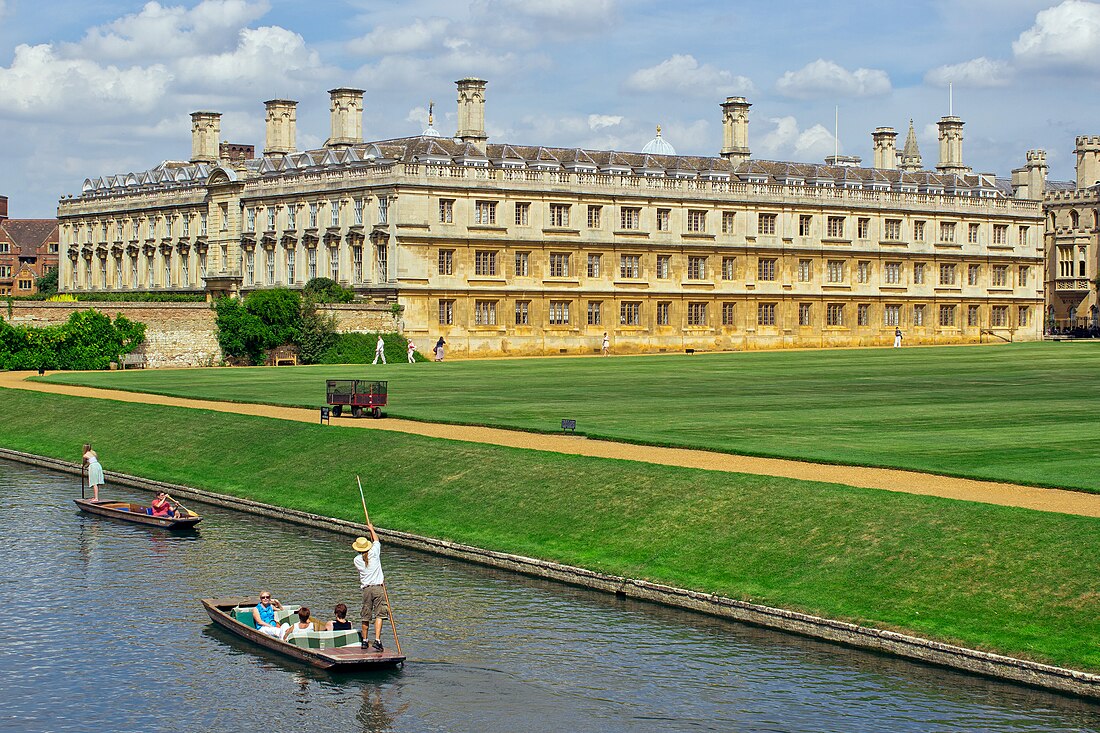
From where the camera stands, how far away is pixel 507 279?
3366 inches

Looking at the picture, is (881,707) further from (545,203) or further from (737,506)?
(545,203)

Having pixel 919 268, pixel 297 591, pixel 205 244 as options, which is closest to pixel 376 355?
pixel 205 244

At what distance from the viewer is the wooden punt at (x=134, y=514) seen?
33.3 metres

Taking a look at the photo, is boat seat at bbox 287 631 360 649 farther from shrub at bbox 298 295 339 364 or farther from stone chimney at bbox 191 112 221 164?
stone chimney at bbox 191 112 221 164

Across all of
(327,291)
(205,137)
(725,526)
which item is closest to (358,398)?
(725,526)

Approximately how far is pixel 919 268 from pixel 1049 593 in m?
82.5

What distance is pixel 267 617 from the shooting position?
2411 cm

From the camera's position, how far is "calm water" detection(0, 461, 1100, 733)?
20.1 meters

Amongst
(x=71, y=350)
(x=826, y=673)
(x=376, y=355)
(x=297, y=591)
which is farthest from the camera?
(x=376, y=355)

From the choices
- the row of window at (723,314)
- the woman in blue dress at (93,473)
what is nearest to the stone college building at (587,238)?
the row of window at (723,314)

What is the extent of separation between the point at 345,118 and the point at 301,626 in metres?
72.3

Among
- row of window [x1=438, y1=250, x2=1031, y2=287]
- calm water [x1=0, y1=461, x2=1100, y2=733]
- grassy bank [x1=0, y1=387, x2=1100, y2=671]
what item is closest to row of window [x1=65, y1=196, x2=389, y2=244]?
row of window [x1=438, y1=250, x2=1031, y2=287]

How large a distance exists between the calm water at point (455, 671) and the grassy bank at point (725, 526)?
126 centimetres

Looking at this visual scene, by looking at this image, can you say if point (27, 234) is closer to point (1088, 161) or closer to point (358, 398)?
point (1088, 161)
